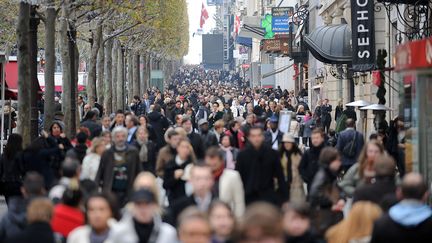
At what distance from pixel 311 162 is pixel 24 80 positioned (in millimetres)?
12224

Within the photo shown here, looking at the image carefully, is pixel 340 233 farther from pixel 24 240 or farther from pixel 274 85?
pixel 274 85

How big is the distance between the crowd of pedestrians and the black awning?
53.8 ft

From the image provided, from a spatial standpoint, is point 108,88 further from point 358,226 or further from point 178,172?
point 358,226

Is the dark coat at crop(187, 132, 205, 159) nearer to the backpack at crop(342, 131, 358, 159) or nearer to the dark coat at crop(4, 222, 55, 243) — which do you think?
the backpack at crop(342, 131, 358, 159)

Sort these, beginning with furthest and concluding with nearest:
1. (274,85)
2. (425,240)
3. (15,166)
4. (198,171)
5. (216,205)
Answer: (274,85) < (15,166) < (198,171) < (425,240) < (216,205)

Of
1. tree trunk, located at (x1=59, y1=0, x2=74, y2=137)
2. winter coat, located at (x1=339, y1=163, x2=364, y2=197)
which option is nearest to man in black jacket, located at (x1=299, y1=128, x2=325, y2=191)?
winter coat, located at (x1=339, y1=163, x2=364, y2=197)

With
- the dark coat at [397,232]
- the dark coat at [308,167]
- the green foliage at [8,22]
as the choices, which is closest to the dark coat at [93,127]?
the dark coat at [308,167]

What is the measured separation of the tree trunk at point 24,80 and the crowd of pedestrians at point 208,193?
6322 mm

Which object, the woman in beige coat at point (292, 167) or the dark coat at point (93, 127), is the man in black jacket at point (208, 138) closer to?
the dark coat at point (93, 127)

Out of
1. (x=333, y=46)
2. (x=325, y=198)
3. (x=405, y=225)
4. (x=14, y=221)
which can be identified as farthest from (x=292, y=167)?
(x=333, y=46)

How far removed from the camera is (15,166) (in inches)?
674

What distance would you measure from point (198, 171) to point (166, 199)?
14.4 feet

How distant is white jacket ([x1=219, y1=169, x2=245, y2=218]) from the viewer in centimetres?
1288

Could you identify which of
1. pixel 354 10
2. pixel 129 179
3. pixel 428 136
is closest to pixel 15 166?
pixel 129 179
